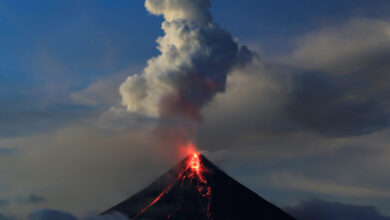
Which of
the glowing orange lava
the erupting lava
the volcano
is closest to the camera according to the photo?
the volcano

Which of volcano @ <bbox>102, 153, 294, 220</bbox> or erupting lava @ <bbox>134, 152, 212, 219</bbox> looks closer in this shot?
volcano @ <bbox>102, 153, 294, 220</bbox>

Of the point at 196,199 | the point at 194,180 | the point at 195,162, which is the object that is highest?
the point at 195,162

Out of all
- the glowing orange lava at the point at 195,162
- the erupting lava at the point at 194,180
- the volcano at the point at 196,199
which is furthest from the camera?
the glowing orange lava at the point at 195,162

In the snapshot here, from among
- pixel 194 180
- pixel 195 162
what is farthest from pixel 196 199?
pixel 195 162

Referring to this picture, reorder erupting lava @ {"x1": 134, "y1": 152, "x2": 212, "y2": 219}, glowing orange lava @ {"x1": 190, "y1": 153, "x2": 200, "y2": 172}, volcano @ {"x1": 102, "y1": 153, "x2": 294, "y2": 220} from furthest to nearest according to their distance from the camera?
glowing orange lava @ {"x1": 190, "y1": 153, "x2": 200, "y2": 172}
erupting lava @ {"x1": 134, "y1": 152, "x2": 212, "y2": 219}
volcano @ {"x1": 102, "y1": 153, "x2": 294, "y2": 220}

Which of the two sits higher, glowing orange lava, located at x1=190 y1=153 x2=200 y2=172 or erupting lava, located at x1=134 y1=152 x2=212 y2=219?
glowing orange lava, located at x1=190 y1=153 x2=200 y2=172

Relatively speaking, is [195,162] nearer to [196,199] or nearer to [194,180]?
[194,180]
